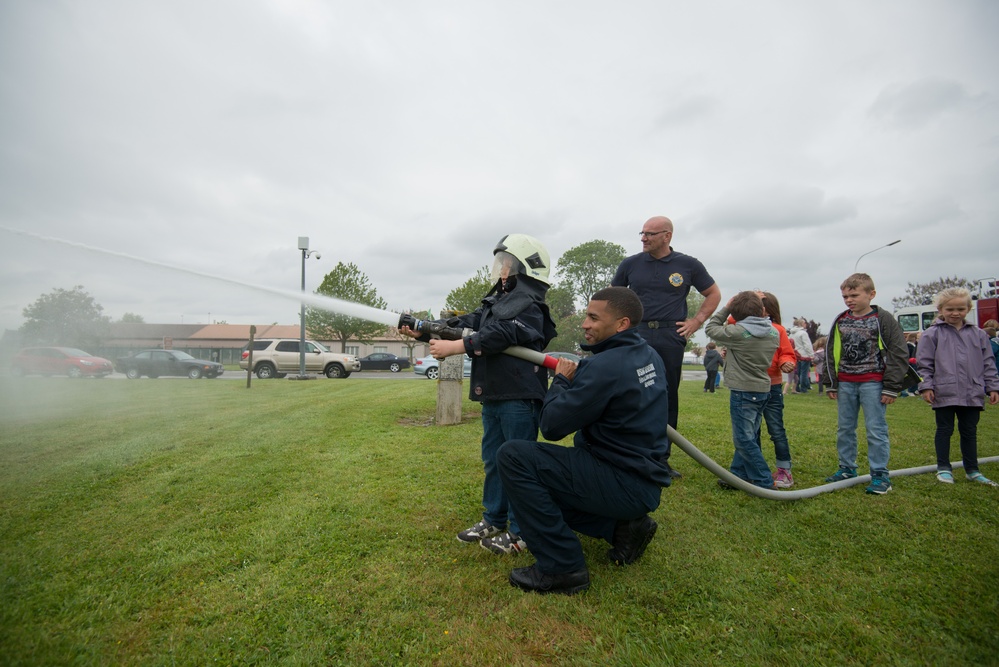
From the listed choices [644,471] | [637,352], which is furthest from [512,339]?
[644,471]

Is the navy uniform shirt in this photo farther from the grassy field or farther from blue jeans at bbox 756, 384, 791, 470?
the grassy field

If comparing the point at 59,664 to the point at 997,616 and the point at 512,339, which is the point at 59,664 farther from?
the point at 997,616

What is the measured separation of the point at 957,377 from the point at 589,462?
15.6 feet

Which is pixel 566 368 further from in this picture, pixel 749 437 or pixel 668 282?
pixel 749 437

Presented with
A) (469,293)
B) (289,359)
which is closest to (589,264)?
(469,293)

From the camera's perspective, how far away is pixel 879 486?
468cm

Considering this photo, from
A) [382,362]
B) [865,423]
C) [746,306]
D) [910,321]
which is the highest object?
[910,321]

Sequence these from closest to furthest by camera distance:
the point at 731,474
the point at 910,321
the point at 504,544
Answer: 1. the point at 504,544
2. the point at 731,474
3. the point at 910,321

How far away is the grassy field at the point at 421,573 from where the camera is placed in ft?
7.79

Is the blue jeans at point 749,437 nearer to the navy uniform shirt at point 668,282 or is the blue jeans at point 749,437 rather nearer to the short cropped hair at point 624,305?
the navy uniform shirt at point 668,282

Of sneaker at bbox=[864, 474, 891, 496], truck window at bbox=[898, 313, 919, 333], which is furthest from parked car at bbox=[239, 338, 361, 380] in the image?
truck window at bbox=[898, 313, 919, 333]

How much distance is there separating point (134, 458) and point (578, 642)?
5735 mm

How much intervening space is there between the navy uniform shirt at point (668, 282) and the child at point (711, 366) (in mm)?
11695

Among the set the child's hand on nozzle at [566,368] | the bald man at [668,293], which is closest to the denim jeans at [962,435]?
the bald man at [668,293]
